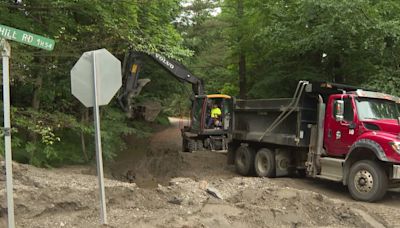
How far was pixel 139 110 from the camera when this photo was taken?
19812 millimetres

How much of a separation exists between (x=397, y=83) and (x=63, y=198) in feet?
35.1

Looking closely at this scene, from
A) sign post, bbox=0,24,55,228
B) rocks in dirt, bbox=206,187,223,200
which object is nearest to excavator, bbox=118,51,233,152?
rocks in dirt, bbox=206,187,223,200

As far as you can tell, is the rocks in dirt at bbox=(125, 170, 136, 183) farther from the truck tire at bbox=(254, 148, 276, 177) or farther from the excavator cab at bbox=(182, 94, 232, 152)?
the truck tire at bbox=(254, 148, 276, 177)

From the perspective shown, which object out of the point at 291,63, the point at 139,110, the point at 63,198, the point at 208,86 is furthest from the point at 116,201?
the point at 208,86

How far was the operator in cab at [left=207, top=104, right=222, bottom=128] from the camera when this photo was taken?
58.9 feet

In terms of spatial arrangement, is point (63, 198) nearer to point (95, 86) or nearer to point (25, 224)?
point (25, 224)

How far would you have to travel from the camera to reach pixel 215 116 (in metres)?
18.0

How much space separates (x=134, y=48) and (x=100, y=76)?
23.5ft

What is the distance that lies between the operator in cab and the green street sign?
12.2 m

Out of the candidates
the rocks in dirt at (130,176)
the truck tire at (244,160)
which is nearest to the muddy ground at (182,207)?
the truck tire at (244,160)

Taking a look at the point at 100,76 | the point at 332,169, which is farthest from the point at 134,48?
the point at 100,76

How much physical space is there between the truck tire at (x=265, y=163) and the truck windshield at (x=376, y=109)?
11.7ft

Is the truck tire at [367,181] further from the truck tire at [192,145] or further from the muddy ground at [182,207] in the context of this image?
the truck tire at [192,145]

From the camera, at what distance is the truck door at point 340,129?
11301mm
